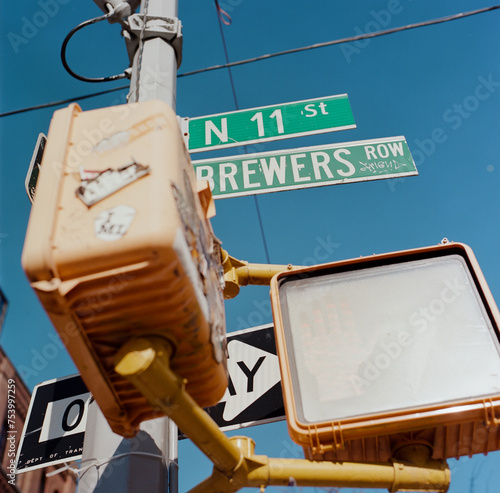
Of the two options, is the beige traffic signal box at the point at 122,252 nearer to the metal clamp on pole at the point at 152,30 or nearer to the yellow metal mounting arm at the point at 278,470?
the yellow metal mounting arm at the point at 278,470

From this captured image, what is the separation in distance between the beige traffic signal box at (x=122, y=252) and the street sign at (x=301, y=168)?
1.74m

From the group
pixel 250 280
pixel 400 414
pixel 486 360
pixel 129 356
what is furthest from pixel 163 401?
pixel 250 280

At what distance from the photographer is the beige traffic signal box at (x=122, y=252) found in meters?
1.39

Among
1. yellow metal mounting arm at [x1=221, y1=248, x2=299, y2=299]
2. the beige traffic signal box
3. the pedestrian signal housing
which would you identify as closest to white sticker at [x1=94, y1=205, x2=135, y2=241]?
the beige traffic signal box

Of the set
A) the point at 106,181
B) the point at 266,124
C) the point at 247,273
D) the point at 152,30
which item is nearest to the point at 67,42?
the point at 152,30

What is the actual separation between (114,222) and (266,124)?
2.77 metres

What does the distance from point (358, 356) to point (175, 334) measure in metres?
0.84

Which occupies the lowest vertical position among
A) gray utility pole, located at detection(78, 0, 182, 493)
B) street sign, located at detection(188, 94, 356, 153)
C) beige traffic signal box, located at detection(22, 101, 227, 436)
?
gray utility pole, located at detection(78, 0, 182, 493)

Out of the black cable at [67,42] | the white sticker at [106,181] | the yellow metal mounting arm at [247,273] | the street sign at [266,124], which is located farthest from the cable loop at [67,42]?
the white sticker at [106,181]

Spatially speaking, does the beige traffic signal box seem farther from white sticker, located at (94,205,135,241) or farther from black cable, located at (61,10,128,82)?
black cable, located at (61,10,128,82)

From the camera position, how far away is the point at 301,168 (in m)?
3.66

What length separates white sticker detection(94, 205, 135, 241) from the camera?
4.58ft

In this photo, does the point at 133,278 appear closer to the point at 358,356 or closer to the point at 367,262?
the point at 358,356

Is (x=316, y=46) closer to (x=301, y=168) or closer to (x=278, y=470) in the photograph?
(x=301, y=168)
